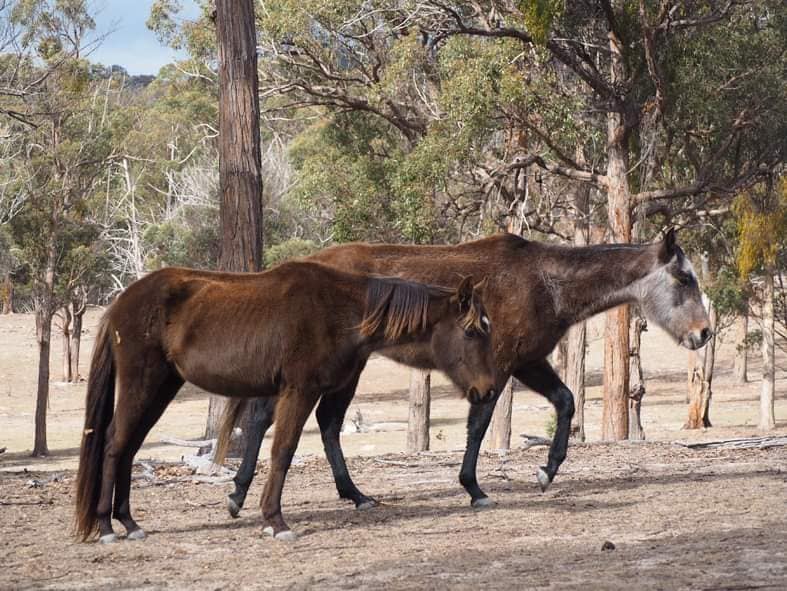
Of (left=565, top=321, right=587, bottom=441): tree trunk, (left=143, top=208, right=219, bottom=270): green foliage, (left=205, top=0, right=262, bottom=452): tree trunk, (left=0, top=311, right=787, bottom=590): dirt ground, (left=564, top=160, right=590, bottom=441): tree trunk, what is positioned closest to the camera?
(left=0, top=311, right=787, bottom=590): dirt ground

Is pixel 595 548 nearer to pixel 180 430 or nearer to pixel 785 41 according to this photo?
pixel 785 41

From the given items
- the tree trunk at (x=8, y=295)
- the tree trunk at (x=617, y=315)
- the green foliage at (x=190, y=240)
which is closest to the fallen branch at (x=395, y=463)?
the tree trunk at (x=617, y=315)

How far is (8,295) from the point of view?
209 ft

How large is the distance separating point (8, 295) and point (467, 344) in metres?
60.0

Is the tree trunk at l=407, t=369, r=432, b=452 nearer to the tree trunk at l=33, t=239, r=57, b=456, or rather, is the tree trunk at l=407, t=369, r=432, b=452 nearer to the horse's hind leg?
the tree trunk at l=33, t=239, r=57, b=456

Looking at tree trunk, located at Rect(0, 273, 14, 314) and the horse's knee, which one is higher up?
tree trunk, located at Rect(0, 273, 14, 314)

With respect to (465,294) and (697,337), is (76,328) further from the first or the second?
(465,294)

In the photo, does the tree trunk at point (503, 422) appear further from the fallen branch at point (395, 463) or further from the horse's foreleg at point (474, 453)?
the horse's foreleg at point (474, 453)

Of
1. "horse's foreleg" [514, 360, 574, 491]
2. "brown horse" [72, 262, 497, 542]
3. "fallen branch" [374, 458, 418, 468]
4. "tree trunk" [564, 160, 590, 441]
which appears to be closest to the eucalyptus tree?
"tree trunk" [564, 160, 590, 441]

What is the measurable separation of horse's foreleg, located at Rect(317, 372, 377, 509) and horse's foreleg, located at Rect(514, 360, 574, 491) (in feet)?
4.99

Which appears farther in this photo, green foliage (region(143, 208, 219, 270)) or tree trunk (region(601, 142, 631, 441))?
green foliage (region(143, 208, 219, 270))

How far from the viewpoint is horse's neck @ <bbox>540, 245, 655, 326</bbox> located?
950 cm

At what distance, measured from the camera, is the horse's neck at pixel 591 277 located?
950cm

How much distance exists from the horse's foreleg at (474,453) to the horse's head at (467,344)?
72 centimetres
